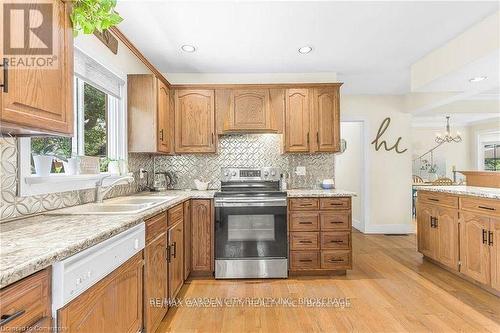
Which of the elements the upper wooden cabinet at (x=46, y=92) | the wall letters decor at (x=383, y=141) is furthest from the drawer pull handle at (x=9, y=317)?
the wall letters decor at (x=383, y=141)

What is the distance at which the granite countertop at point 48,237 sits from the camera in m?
0.81

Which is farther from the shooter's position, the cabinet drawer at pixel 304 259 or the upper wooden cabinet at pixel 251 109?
the upper wooden cabinet at pixel 251 109

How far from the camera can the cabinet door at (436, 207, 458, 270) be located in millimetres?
2912

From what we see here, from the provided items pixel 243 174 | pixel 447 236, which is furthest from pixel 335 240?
pixel 243 174

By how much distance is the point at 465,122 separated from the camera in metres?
8.02

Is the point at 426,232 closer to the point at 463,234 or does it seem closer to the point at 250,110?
the point at 463,234

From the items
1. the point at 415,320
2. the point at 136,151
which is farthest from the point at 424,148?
the point at 136,151

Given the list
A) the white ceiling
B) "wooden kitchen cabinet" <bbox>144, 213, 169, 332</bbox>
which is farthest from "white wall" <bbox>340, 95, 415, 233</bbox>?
"wooden kitchen cabinet" <bbox>144, 213, 169, 332</bbox>

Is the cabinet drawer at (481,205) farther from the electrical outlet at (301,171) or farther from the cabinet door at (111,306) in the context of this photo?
the cabinet door at (111,306)

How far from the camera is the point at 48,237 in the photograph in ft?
3.64

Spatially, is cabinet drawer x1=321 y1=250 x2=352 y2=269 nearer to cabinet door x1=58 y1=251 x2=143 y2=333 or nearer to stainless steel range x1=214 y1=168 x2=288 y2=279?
stainless steel range x1=214 y1=168 x2=288 y2=279

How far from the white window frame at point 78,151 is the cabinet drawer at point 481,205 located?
11.0ft

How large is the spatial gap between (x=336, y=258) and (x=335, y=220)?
1.37ft

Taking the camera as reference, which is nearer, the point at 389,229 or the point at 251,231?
the point at 251,231
